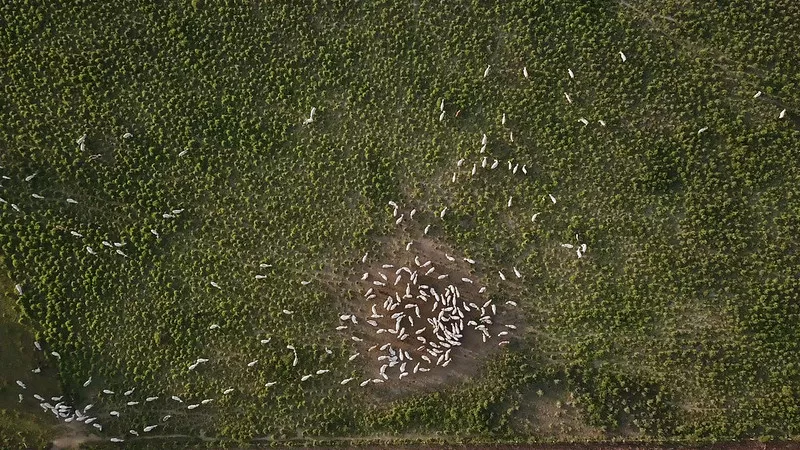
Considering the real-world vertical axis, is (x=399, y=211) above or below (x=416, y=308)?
above

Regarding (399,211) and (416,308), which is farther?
(399,211)

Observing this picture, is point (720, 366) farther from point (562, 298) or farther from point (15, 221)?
point (15, 221)

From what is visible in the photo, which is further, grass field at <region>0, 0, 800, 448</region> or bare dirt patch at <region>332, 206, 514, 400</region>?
bare dirt patch at <region>332, 206, 514, 400</region>

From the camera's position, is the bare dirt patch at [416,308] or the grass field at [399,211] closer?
the grass field at [399,211]

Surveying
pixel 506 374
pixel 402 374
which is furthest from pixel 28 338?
pixel 506 374

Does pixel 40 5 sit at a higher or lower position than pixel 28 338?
higher

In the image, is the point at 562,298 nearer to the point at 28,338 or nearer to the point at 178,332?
the point at 178,332

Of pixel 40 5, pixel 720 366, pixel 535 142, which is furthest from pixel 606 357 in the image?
pixel 40 5

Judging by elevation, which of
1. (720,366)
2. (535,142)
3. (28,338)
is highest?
(535,142)
